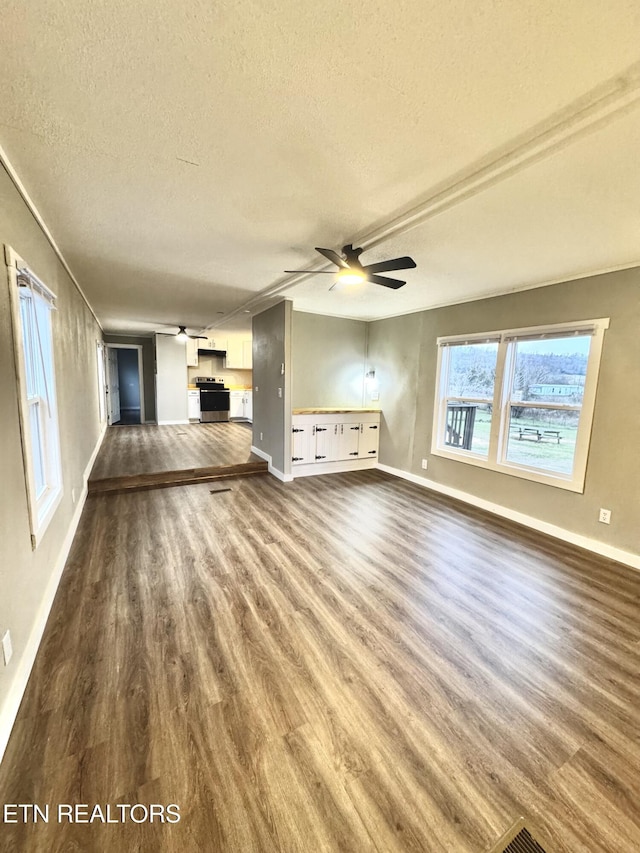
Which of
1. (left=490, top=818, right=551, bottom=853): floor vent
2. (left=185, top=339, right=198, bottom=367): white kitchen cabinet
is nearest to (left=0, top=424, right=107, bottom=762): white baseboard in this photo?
(left=490, top=818, right=551, bottom=853): floor vent

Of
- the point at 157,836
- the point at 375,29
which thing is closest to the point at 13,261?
the point at 375,29

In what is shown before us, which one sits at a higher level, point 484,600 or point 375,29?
point 375,29

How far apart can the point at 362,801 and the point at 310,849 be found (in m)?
0.23

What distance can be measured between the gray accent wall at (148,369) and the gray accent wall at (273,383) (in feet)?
15.5

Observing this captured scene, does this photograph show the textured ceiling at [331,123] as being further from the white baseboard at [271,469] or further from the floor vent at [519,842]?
the white baseboard at [271,469]

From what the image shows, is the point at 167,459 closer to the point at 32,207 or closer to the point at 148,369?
the point at 32,207

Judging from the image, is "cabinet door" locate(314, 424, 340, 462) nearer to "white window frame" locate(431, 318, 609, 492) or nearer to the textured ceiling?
"white window frame" locate(431, 318, 609, 492)

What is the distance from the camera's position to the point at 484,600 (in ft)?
7.84

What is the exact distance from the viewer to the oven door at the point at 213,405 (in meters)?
9.45

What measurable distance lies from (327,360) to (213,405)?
5.04 meters

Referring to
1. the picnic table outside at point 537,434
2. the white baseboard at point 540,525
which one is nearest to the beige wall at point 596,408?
the white baseboard at point 540,525

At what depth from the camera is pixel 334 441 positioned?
17.9ft

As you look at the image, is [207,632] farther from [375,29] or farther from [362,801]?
Answer: [375,29]

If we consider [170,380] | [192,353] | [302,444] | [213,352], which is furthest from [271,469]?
[213,352]
